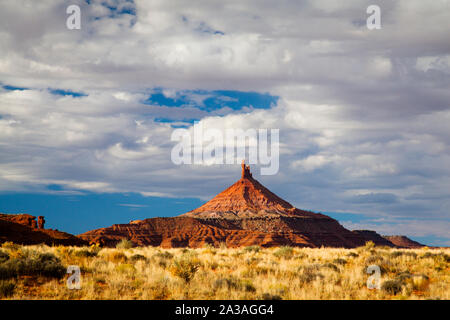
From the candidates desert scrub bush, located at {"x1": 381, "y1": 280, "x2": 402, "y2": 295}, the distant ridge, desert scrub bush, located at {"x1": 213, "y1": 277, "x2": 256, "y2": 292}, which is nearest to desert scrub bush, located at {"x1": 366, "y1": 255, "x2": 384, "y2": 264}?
desert scrub bush, located at {"x1": 381, "y1": 280, "x2": 402, "y2": 295}

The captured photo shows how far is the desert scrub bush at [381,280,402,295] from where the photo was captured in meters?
15.3

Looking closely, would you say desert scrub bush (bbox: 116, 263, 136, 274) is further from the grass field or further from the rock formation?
the rock formation

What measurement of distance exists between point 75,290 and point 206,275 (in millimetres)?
5459

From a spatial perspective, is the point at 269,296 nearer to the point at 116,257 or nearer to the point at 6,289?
the point at 6,289

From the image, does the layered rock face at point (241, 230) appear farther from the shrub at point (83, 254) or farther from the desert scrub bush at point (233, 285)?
the desert scrub bush at point (233, 285)

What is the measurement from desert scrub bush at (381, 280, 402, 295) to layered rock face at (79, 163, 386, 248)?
10527 cm

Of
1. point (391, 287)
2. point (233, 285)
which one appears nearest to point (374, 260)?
point (391, 287)

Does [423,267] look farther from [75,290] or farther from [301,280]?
[75,290]

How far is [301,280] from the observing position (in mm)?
16531

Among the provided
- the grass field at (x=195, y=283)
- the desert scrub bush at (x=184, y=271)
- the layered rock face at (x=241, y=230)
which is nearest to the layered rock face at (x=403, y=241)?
the layered rock face at (x=241, y=230)

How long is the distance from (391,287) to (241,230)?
126893 mm

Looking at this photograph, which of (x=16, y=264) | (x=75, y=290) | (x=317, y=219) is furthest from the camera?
(x=317, y=219)
